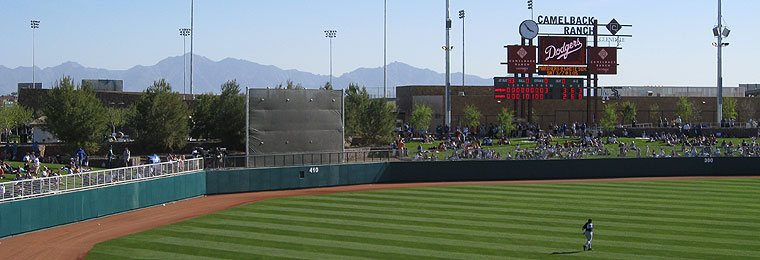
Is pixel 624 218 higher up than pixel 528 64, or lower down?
lower down

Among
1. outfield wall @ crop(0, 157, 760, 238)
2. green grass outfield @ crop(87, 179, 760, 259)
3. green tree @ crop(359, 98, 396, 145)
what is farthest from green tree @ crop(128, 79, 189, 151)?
green grass outfield @ crop(87, 179, 760, 259)

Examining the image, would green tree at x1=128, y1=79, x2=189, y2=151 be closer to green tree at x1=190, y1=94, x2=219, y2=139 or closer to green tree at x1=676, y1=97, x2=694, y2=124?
green tree at x1=190, y1=94, x2=219, y2=139

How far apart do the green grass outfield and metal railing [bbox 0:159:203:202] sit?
11.3 feet

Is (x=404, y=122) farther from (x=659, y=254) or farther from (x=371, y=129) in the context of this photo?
(x=659, y=254)

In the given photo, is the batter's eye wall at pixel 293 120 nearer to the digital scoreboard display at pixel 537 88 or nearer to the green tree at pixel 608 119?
the digital scoreboard display at pixel 537 88

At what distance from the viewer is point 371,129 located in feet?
188

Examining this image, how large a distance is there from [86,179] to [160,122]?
69.3 ft

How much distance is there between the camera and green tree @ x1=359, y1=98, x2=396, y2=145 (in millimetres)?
57000

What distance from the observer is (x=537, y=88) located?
57000 millimetres

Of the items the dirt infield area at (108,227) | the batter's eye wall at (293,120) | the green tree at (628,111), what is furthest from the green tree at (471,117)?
the dirt infield area at (108,227)

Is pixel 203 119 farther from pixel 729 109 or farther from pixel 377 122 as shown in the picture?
pixel 729 109

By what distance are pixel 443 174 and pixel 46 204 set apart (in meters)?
22.2

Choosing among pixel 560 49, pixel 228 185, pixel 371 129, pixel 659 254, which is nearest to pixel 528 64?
pixel 560 49

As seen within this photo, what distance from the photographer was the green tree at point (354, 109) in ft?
178
